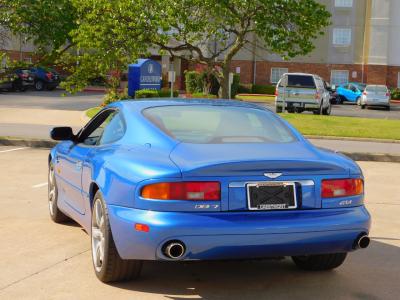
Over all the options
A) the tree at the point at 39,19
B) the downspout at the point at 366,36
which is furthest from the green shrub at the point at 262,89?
the tree at the point at 39,19

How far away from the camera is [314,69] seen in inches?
2040

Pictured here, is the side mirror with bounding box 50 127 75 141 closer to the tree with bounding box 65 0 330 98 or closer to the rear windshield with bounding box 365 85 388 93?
the tree with bounding box 65 0 330 98

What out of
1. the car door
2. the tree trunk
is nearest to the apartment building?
the tree trunk

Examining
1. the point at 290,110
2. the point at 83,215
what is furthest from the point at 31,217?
the point at 290,110

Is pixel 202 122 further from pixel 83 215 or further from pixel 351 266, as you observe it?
pixel 351 266

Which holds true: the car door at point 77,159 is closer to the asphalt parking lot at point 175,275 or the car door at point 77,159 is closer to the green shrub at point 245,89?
the asphalt parking lot at point 175,275

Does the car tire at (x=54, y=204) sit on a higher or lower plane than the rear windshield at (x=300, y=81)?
lower

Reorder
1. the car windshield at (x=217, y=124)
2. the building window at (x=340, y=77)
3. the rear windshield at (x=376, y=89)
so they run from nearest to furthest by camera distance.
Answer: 1. the car windshield at (x=217, y=124)
2. the rear windshield at (x=376, y=89)
3. the building window at (x=340, y=77)

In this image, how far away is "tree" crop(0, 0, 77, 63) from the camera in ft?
48.2

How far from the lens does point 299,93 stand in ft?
96.9

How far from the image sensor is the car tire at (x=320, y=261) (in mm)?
5715

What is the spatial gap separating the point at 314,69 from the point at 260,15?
97.5ft

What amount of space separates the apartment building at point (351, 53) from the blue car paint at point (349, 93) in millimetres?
6790

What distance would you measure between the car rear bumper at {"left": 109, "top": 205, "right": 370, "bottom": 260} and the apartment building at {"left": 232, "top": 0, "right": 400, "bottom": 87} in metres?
44.7
